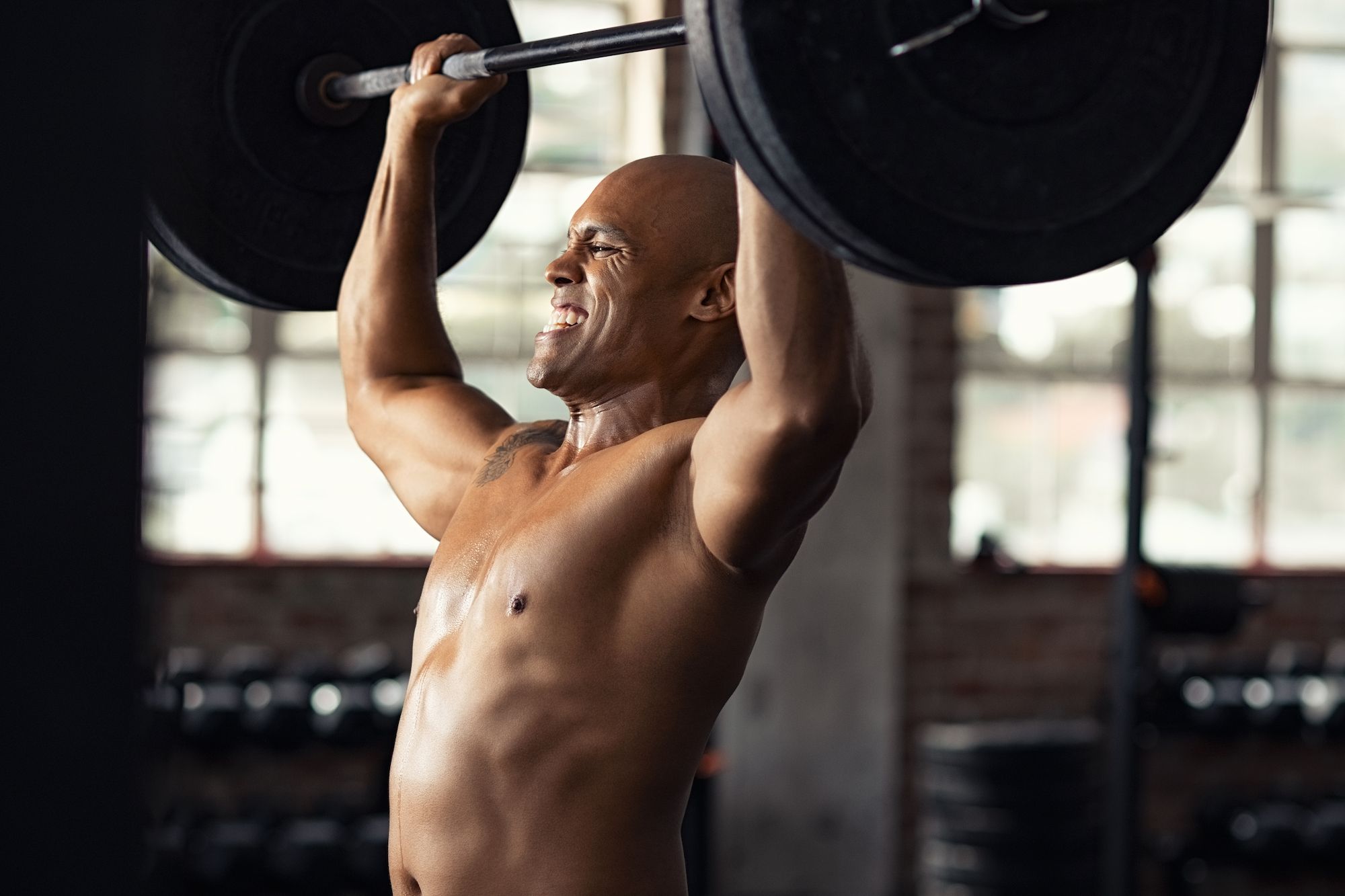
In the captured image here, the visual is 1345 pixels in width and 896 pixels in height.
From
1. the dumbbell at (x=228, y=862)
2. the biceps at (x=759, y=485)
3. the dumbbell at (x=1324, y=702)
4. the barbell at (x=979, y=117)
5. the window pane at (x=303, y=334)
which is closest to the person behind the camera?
the barbell at (x=979, y=117)

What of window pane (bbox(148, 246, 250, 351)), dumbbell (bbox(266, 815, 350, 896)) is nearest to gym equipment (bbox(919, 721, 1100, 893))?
dumbbell (bbox(266, 815, 350, 896))

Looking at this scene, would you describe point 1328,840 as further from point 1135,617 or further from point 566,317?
point 566,317

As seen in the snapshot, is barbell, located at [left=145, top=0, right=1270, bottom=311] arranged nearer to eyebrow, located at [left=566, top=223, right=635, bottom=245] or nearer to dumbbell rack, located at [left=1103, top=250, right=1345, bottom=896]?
eyebrow, located at [left=566, top=223, right=635, bottom=245]

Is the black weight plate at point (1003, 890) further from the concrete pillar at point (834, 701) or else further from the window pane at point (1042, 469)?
the window pane at point (1042, 469)

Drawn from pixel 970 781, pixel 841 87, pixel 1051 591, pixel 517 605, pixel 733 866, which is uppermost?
pixel 841 87

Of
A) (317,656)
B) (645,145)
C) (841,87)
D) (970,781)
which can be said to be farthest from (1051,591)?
(841,87)

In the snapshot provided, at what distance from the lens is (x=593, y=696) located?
4.29 feet

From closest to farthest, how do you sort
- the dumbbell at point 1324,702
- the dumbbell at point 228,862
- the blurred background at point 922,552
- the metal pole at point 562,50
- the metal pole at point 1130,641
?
the metal pole at point 562,50, the metal pole at point 1130,641, the dumbbell at point 228,862, the blurred background at point 922,552, the dumbbell at point 1324,702

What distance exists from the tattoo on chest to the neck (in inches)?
3.6

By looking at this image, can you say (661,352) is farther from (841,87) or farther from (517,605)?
(841,87)

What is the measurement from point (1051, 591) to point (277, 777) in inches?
92.1

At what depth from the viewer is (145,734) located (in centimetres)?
48

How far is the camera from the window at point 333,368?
14.7 ft

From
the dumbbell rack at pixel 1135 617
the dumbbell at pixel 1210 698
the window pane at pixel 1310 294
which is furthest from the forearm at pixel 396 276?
the window pane at pixel 1310 294
